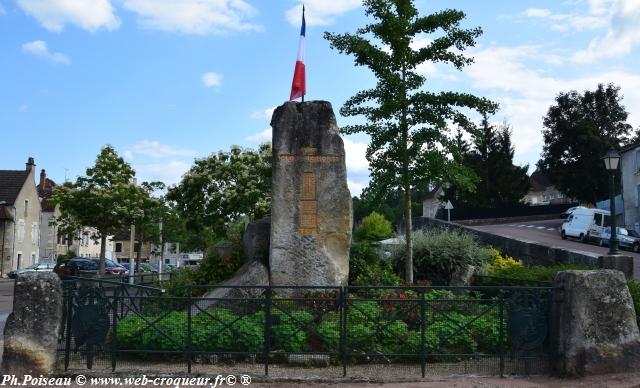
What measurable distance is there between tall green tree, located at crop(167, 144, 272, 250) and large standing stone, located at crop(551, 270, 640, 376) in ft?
72.0

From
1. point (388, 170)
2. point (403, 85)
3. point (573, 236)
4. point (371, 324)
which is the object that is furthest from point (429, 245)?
point (573, 236)

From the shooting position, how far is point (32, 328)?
8039mm

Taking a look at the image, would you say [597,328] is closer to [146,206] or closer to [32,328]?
[32,328]

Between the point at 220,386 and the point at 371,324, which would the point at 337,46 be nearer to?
the point at 371,324

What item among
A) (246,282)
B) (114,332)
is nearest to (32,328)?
(114,332)

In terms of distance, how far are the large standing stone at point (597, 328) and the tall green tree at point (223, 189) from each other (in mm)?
21952

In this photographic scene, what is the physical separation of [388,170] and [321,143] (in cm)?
258

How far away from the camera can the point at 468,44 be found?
14.1 metres

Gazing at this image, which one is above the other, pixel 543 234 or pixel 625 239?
pixel 543 234

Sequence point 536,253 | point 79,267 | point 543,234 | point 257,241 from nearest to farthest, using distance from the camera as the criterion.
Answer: point 257,241
point 536,253
point 79,267
point 543,234

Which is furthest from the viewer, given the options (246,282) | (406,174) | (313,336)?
(406,174)

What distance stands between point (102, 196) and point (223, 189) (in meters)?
6.63

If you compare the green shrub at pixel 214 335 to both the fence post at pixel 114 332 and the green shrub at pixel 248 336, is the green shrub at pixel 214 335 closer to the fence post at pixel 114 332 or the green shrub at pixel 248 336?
the green shrub at pixel 248 336

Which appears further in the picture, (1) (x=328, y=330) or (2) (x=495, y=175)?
(2) (x=495, y=175)
